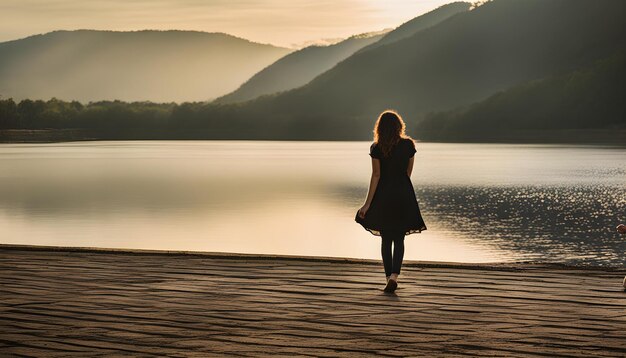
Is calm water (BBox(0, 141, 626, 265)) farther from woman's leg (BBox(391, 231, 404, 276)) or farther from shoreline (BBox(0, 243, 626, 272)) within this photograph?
woman's leg (BBox(391, 231, 404, 276))

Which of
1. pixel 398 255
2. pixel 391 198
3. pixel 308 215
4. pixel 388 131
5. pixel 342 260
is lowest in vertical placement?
pixel 308 215

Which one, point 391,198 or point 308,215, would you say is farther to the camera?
point 308,215

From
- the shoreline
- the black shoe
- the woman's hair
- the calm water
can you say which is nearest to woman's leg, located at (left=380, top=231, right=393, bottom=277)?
the black shoe

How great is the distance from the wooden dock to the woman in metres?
0.48

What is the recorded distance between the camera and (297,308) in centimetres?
728

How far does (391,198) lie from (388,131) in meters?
0.63

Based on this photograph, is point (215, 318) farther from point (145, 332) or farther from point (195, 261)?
point (195, 261)

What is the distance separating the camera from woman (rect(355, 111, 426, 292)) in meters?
8.51

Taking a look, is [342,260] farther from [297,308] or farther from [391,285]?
[297,308]

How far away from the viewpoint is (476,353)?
5.72 meters

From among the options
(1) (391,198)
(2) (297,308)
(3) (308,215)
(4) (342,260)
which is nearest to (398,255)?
(1) (391,198)

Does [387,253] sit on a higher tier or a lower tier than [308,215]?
higher

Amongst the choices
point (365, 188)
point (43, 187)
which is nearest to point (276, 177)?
point (365, 188)

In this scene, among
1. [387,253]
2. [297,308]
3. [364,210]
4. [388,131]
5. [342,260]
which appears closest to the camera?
[297,308]
